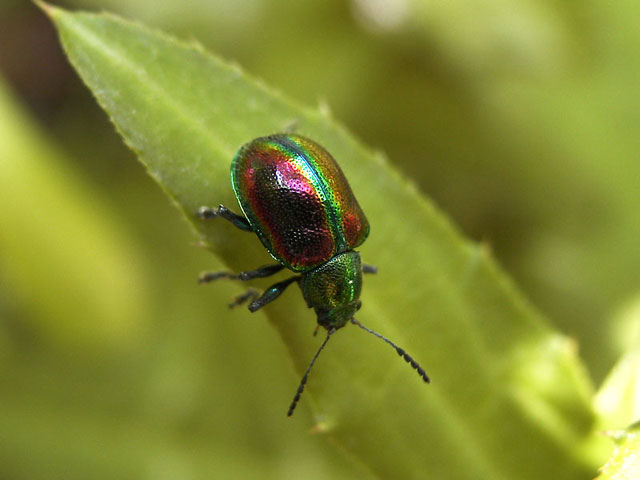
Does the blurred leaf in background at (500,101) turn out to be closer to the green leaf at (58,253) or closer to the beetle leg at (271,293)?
the green leaf at (58,253)

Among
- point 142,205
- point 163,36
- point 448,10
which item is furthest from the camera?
point 142,205

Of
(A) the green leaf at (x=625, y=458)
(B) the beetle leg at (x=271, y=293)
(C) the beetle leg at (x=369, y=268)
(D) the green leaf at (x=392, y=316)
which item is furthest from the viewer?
(C) the beetle leg at (x=369, y=268)

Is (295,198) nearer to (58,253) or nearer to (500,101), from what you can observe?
(58,253)

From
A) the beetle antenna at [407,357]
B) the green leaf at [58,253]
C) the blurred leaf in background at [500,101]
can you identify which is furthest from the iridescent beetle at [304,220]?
the blurred leaf in background at [500,101]

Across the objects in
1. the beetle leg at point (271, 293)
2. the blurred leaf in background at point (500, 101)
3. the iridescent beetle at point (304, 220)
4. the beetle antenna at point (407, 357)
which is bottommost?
the beetle leg at point (271, 293)

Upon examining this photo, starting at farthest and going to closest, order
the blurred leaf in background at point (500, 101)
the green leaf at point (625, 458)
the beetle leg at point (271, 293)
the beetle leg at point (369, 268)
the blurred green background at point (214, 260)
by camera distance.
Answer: the blurred leaf in background at point (500, 101) < the blurred green background at point (214, 260) < the beetle leg at point (369, 268) < the beetle leg at point (271, 293) < the green leaf at point (625, 458)

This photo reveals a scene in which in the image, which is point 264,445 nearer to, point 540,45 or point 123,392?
point 123,392

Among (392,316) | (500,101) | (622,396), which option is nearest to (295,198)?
(392,316)

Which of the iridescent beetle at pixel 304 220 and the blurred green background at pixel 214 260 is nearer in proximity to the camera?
the iridescent beetle at pixel 304 220

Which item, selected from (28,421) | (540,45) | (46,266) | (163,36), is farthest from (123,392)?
(540,45)
